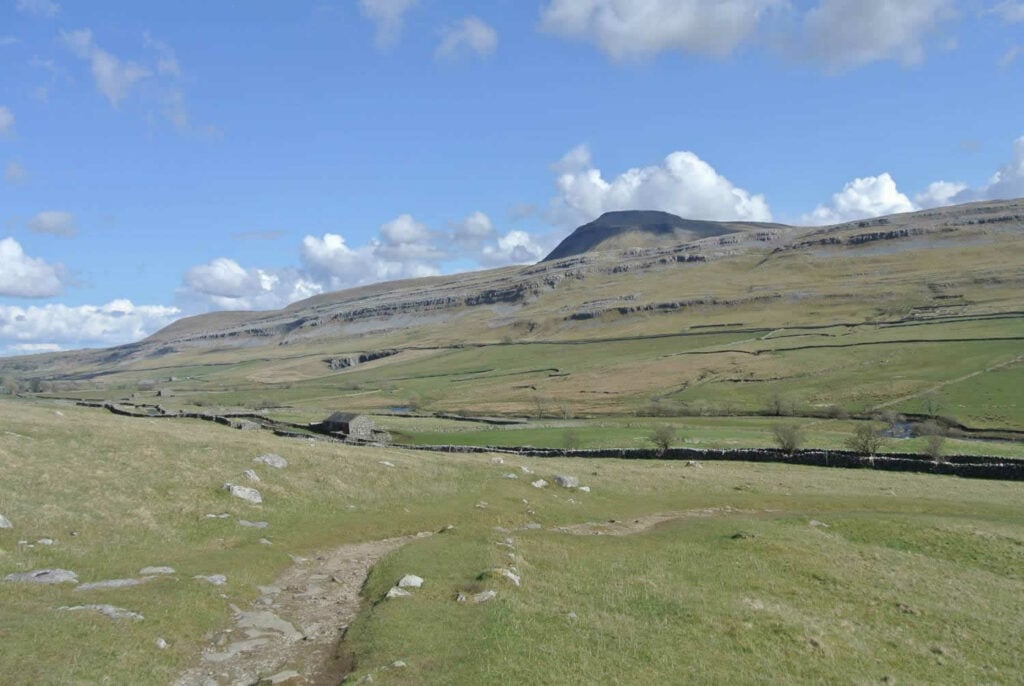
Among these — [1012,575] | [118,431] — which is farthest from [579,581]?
[118,431]

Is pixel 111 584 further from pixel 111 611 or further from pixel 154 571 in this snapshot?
pixel 111 611

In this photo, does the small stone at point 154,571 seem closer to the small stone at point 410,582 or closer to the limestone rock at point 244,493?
the small stone at point 410,582

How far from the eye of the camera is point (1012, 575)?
3169 centimetres

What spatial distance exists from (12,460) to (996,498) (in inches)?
2493

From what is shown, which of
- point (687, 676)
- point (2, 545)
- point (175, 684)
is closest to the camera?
point (175, 684)

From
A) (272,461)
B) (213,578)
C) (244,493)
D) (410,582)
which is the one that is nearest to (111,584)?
(213,578)

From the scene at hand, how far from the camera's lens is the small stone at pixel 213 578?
24.3 metres

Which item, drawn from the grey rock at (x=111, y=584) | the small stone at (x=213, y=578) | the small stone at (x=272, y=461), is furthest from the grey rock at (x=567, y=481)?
the grey rock at (x=111, y=584)

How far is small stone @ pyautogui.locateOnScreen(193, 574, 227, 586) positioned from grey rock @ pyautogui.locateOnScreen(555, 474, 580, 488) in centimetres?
2846

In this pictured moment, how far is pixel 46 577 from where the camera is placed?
2236 cm

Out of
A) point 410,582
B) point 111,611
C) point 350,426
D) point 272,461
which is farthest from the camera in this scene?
point 350,426

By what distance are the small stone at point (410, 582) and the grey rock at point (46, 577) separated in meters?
10.6

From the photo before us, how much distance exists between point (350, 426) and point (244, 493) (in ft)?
180

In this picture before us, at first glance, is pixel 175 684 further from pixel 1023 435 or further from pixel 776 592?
pixel 1023 435
